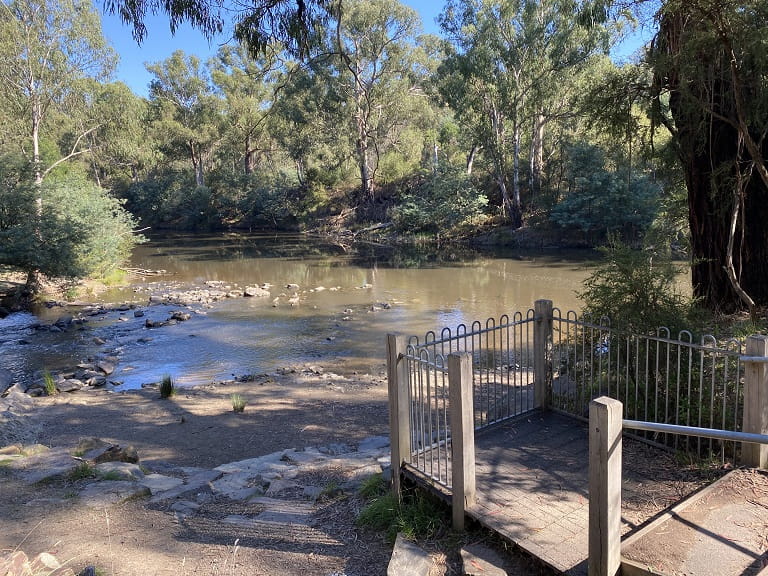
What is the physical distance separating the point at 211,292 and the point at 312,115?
2466 cm

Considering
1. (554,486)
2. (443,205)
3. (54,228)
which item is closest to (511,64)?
(443,205)

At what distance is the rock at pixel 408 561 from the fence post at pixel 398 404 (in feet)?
2.21

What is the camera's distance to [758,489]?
12.7 ft

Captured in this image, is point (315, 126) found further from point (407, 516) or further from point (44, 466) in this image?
point (407, 516)

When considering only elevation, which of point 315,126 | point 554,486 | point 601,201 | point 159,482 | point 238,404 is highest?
point 315,126

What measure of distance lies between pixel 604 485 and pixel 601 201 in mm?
27469

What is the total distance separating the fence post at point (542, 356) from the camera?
5.55 m

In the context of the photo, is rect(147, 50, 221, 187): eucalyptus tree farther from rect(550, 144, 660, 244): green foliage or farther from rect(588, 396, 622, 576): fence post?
rect(588, 396, 622, 576): fence post

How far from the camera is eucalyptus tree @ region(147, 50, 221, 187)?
52.5 meters

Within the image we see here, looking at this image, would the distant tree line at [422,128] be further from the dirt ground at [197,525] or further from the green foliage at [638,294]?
the dirt ground at [197,525]

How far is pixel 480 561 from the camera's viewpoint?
357 cm

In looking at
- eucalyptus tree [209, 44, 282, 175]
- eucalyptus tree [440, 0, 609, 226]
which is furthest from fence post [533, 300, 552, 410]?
eucalyptus tree [209, 44, 282, 175]

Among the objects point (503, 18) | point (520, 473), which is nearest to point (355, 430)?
point (520, 473)

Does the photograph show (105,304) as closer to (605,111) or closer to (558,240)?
(605,111)
